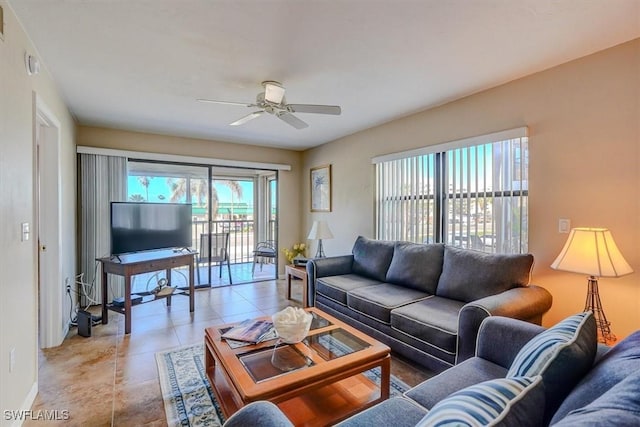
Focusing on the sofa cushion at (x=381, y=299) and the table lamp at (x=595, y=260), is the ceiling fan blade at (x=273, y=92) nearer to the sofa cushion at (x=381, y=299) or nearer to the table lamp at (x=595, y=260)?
the sofa cushion at (x=381, y=299)

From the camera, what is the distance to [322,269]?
3.69 metres

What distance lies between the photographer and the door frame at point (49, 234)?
2760 mm

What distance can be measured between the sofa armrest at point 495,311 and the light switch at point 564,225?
0.55m

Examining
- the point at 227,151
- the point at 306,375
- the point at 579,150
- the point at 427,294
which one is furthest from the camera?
the point at 227,151

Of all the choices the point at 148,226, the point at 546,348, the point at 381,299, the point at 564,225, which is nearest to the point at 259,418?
the point at 546,348

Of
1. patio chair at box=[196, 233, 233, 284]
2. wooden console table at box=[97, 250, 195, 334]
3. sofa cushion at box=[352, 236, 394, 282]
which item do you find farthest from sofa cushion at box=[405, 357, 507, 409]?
patio chair at box=[196, 233, 233, 284]

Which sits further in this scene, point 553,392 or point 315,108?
point 315,108

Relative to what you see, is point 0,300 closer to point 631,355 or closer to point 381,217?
point 631,355

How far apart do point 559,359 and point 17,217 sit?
2.78 m

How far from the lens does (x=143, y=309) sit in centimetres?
386

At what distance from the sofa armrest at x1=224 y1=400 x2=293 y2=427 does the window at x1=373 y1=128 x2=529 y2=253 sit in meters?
2.56

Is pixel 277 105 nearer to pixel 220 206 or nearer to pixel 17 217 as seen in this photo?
pixel 17 217

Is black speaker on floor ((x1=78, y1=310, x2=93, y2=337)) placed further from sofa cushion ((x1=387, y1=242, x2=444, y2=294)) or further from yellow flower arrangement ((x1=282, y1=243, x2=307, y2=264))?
sofa cushion ((x1=387, y1=242, x2=444, y2=294))

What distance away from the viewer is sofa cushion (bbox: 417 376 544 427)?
725mm
